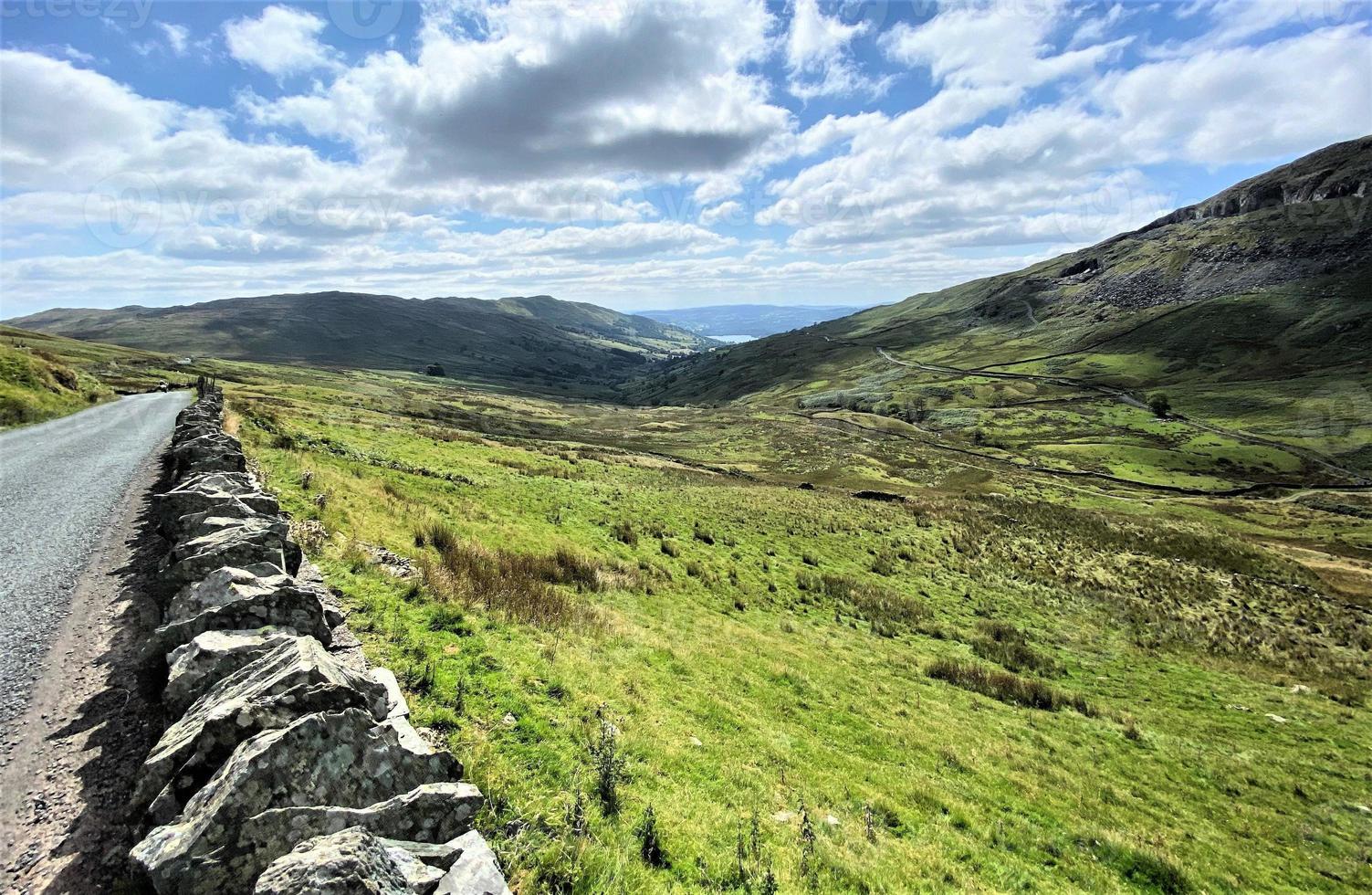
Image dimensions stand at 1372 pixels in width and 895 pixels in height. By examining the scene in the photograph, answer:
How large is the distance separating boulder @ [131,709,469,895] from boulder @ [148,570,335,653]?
9.41 feet

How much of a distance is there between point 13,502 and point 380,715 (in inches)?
701

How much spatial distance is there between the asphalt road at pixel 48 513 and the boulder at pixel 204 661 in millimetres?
2100

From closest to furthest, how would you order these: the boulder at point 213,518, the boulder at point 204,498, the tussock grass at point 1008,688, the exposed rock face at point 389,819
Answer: the exposed rock face at point 389,819
the boulder at point 213,518
the boulder at point 204,498
the tussock grass at point 1008,688

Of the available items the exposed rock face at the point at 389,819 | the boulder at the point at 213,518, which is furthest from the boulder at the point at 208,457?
the exposed rock face at the point at 389,819

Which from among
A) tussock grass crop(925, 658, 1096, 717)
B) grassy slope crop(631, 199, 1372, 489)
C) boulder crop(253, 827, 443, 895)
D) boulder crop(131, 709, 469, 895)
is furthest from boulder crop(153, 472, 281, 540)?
grassy slope crop(631, 199, 1372, 489)

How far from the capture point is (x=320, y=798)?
5.66m

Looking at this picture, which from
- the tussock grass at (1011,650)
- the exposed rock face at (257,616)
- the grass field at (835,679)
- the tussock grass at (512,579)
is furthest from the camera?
the tussock grass at (1011,650)

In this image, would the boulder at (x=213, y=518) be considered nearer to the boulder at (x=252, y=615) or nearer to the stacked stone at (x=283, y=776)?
the stacked stone at (x=283, y=776)

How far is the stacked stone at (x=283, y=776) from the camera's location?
4867 mm

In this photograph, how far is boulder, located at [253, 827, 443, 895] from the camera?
4.49m

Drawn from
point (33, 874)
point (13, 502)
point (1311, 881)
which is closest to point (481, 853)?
point (33, 874)

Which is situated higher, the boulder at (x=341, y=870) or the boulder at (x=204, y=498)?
the boulder at (x=204, y=498)

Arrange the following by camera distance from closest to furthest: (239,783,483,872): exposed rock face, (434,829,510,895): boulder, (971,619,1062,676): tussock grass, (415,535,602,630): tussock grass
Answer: (239,783,483,872): exposed rock face
(434,829,510,895): boulder
(415,535,602,630): tussock grass
(971,619,1062,676): tussock grass

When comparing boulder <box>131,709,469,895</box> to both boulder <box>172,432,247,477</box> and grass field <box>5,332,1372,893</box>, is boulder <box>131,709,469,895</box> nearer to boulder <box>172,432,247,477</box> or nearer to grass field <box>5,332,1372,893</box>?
grass field <box>5,332,1372,893</box>
